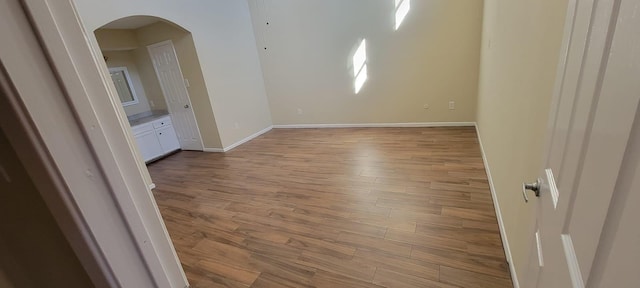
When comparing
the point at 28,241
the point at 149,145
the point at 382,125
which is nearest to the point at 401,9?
the point at 382,125

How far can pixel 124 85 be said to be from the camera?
16.6ft

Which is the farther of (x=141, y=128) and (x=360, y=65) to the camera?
(x=360, y=65)

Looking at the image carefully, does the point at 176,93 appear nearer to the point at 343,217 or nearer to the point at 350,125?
the point at 350,125

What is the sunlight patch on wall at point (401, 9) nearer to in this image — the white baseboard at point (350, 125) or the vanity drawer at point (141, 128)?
the white baseboard at point (350, 125)

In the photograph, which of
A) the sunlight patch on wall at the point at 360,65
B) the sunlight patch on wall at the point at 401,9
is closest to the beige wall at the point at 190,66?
the sunlight patch on wall at the point at 360,65

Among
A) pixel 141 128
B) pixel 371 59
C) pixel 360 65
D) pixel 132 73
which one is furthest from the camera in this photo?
pixel 132 73

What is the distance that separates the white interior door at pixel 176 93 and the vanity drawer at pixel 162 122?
0.09 m

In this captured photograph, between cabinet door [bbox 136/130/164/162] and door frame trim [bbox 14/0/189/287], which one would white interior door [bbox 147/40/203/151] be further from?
door frame trim [bbox 14/0/189/287]

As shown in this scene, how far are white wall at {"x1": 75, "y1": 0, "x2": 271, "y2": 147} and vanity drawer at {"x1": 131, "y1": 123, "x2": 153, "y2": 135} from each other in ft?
4.27

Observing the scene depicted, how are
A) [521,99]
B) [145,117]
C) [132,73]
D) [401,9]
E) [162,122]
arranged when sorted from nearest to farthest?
[521,99]
[401,9]
[162,122]
[145,117]
[132,73]

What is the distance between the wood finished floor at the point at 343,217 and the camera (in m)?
1.68

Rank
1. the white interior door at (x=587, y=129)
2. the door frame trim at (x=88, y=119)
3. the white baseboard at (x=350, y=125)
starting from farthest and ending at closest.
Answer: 1. the white baseboard at (x=350, y=125)
2. the door frame trim at (x=88, y=119)
3. the white interior door at (x=587, y=129)

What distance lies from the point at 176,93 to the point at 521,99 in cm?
518

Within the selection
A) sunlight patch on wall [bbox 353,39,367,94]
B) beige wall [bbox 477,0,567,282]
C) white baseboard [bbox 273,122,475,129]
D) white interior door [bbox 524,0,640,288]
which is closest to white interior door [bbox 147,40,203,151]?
white baseboard [bbox 273,122,475,129]
